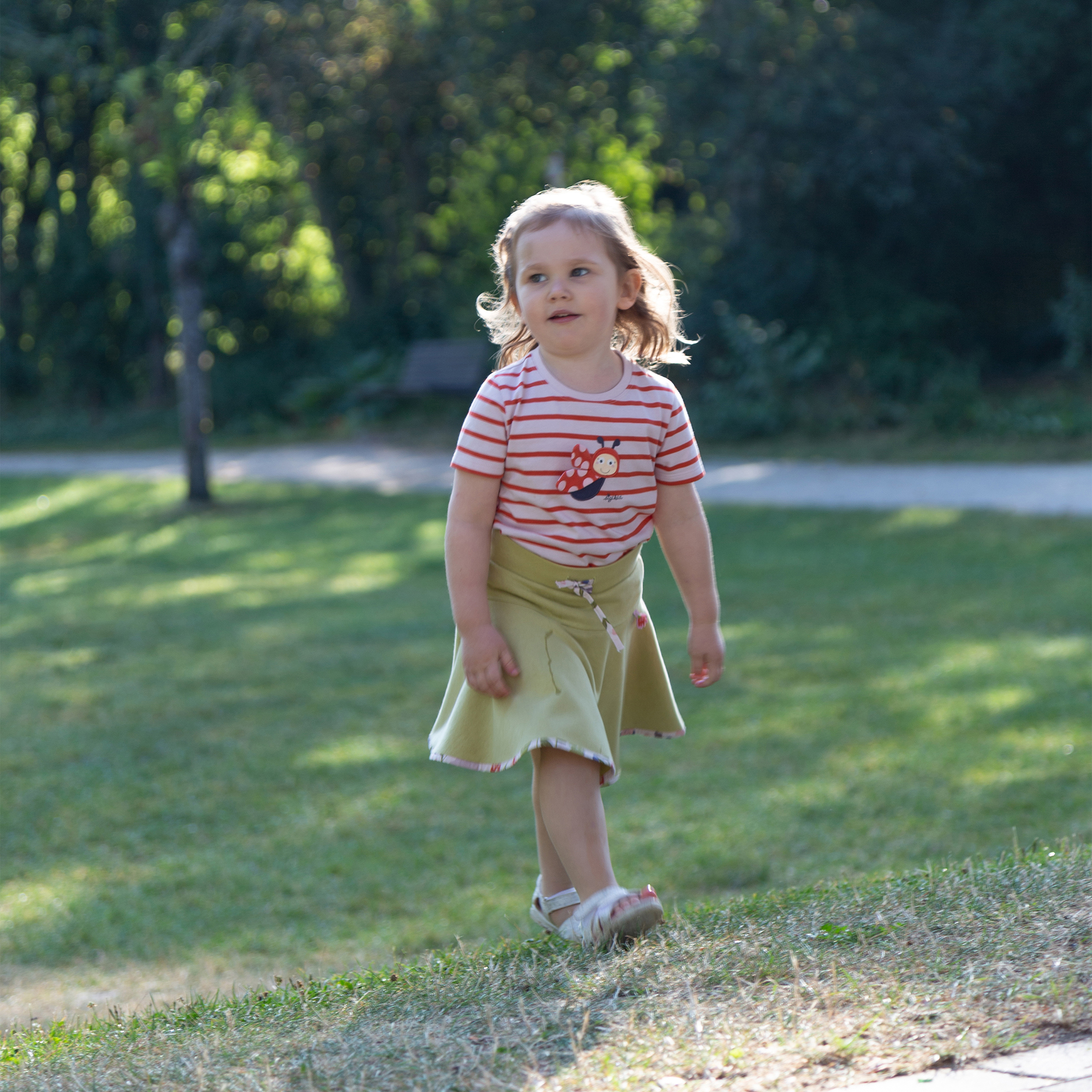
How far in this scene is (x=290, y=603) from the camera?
9.23m

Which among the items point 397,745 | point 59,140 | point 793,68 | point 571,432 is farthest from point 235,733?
point 59,140

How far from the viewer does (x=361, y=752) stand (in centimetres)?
584

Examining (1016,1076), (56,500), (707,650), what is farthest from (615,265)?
(56,500)

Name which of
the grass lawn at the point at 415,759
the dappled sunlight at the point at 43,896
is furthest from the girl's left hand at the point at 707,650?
the dappled sunlight at the point at 43,896

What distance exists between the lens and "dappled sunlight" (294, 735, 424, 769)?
5715 millimetres

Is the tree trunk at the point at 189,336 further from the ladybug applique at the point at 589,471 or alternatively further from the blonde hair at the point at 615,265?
the ladybug applique at the point at 589,471

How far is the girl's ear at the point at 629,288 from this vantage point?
3.10m

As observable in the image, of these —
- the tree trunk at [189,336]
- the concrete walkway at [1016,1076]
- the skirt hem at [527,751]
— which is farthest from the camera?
the tree trunk at [189,336]

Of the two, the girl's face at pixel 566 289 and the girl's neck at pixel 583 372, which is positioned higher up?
the girl's face at pixel 566 289

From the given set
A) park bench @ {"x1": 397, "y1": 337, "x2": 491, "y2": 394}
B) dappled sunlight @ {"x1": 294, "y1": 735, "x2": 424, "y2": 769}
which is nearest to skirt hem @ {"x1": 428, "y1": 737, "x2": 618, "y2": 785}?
dappled sunlight @ {"x1": 294, "y1": 735, "x2": 424, "y2": 769}

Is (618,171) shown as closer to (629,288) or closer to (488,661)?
(629,288)

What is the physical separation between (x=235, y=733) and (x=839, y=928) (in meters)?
3.90

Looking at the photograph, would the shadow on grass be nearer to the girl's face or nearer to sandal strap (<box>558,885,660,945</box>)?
sandal strap (<box>558,885,660,945</box>)

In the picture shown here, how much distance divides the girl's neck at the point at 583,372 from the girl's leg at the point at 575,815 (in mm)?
772
